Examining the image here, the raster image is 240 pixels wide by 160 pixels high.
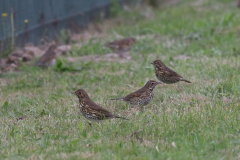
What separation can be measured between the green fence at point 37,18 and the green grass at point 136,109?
1614 mm

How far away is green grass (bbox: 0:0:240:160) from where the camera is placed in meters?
5.04

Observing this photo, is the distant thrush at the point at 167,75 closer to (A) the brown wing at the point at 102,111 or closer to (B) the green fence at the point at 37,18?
(A) the brown wing at the point at 102,111

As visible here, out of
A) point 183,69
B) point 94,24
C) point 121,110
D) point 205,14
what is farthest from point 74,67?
point 205,14

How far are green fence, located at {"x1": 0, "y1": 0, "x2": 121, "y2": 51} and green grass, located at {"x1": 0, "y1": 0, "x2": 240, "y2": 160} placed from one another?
1614mm

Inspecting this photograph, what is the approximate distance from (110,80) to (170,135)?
3689 millimetres

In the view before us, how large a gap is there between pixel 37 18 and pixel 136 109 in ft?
22.2

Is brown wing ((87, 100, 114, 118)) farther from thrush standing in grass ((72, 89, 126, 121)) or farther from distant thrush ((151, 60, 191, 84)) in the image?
distant thrush ((151, 60, 191, 84))

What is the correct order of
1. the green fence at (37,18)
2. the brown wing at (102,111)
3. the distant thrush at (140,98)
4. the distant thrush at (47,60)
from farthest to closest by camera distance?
the green fence at (37,18) → the distant thrush at (47,60) → the distant thrush at (140,98) → the brown wing at (102,111)

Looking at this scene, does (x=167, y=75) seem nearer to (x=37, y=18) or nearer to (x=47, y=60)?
(x=47, y=60)

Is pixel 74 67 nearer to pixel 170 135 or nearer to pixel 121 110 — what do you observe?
pixel 121 110

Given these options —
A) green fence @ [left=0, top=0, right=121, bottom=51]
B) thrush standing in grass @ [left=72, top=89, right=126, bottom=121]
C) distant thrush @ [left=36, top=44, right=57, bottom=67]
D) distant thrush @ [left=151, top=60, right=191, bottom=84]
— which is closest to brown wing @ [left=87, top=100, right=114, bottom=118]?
thrush standing in grass @ [left=72, top=89, right=126, bottom=121]

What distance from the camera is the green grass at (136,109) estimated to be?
5039 millimetres

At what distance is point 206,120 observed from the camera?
5797 millimetres

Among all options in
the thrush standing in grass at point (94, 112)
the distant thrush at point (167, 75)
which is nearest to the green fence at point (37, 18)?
the distant thrush at point (167, 75)
